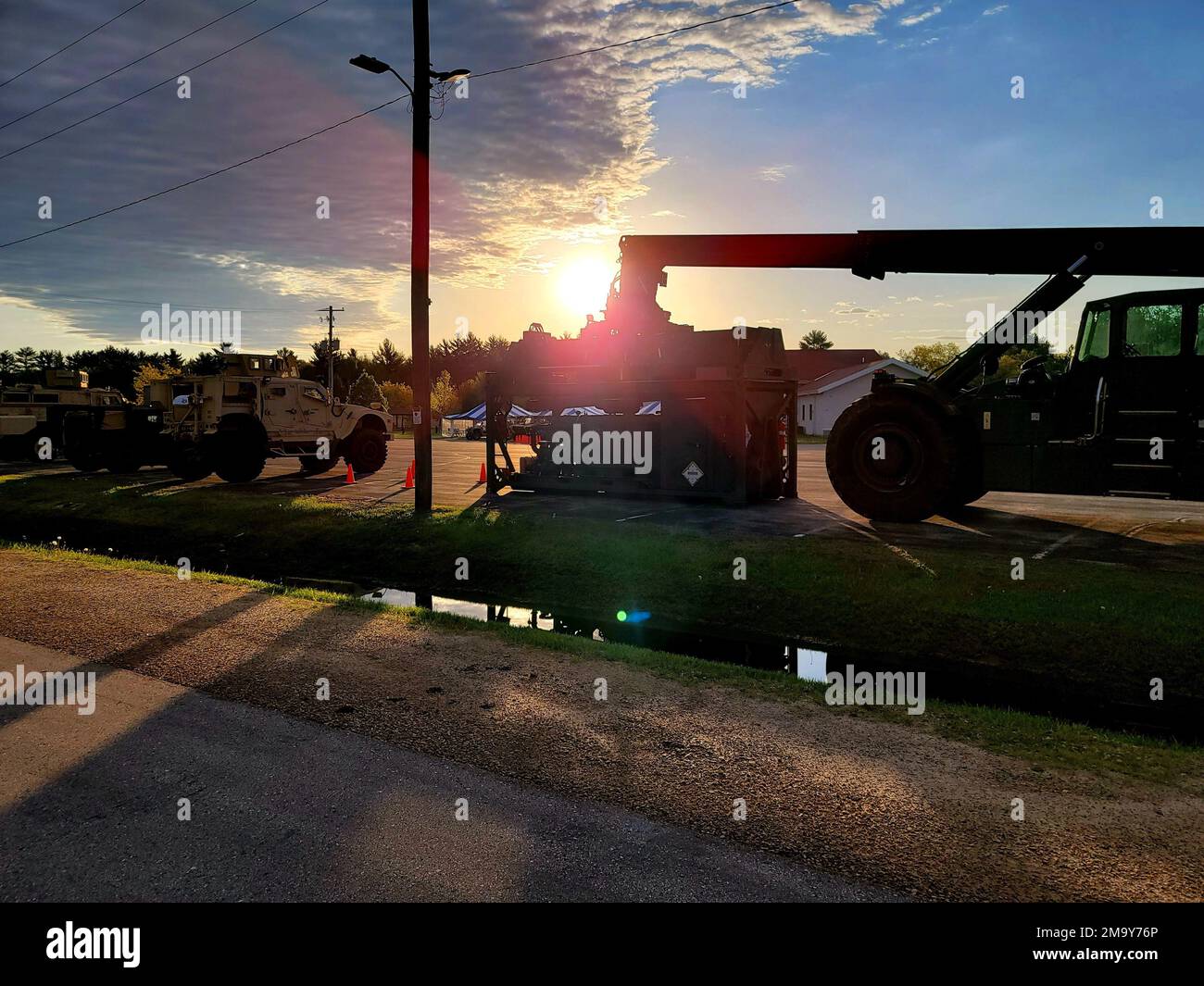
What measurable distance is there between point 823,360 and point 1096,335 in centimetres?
5770

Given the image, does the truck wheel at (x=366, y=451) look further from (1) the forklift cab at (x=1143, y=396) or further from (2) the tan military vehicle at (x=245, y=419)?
(1) the forklift cab at (x=1143, y=396)

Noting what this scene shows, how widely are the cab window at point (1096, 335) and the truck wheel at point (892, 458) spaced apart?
197 cm

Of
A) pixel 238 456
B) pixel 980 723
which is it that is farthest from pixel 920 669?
pixel 238 456

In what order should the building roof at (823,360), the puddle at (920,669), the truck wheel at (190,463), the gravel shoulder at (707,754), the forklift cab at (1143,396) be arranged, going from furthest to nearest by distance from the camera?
the building roof at (823,360), the truck wheel at (190,463), the forklift cab at (1143,396), the puddle at (920,669), the gravel shoulder at (707,754)

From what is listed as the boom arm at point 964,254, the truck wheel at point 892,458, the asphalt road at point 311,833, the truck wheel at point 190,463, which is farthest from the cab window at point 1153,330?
the truck wheel at point 190,463

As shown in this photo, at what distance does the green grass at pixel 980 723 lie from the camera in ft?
15.9

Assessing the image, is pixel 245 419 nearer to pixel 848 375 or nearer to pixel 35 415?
pixel 35 415

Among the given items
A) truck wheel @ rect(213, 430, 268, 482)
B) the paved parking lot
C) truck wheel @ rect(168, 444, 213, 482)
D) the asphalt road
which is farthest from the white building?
the asphalt road

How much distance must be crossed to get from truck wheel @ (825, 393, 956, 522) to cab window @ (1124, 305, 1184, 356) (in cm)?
Result: 244

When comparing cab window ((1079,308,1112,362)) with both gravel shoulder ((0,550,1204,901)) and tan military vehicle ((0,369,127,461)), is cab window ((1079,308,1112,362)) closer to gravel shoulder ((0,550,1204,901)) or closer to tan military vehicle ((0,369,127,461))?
gravel shoulder ((0,550,1204,901))

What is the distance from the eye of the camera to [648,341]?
47.5ft
